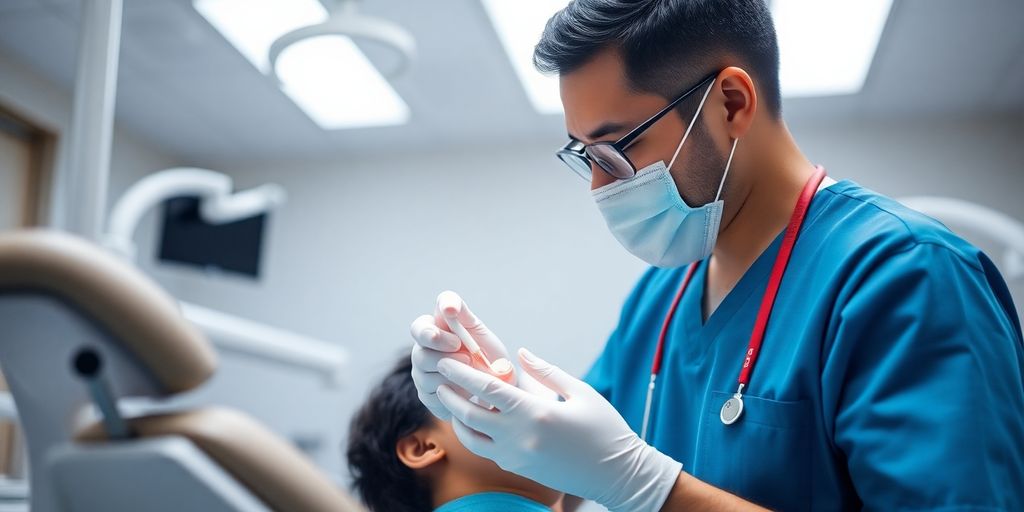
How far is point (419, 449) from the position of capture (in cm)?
146

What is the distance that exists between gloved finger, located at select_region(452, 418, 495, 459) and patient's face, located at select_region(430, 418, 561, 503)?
33cm

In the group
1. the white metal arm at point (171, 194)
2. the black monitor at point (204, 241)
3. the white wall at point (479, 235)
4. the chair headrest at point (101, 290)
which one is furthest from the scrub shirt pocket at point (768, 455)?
the black monitor at point (204, 241)

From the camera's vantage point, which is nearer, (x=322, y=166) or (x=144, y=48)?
(x=144, y=48)

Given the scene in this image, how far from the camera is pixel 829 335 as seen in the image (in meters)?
1.05

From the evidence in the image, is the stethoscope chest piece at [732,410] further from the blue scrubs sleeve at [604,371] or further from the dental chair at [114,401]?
→ the dental chair at [114,401]

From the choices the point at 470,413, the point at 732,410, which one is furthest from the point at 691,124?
the point at 470,413

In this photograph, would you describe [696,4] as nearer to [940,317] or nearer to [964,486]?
[940,317]

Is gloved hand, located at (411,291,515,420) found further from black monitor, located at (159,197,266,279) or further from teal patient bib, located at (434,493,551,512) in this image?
black monitor, located at (159,197,266,279)

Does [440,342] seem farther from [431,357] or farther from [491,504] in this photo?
[491,504]

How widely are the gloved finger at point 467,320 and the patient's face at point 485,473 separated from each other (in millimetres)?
286

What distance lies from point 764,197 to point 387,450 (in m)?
0.80

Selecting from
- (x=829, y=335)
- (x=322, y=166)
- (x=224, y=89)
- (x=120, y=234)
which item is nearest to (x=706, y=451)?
(x=829, y=335)

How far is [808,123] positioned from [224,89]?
317cm

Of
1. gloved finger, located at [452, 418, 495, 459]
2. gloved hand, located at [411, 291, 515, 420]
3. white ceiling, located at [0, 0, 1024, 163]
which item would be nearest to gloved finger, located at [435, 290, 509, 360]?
gloved hand, located at [411, 291, 515, 420]
